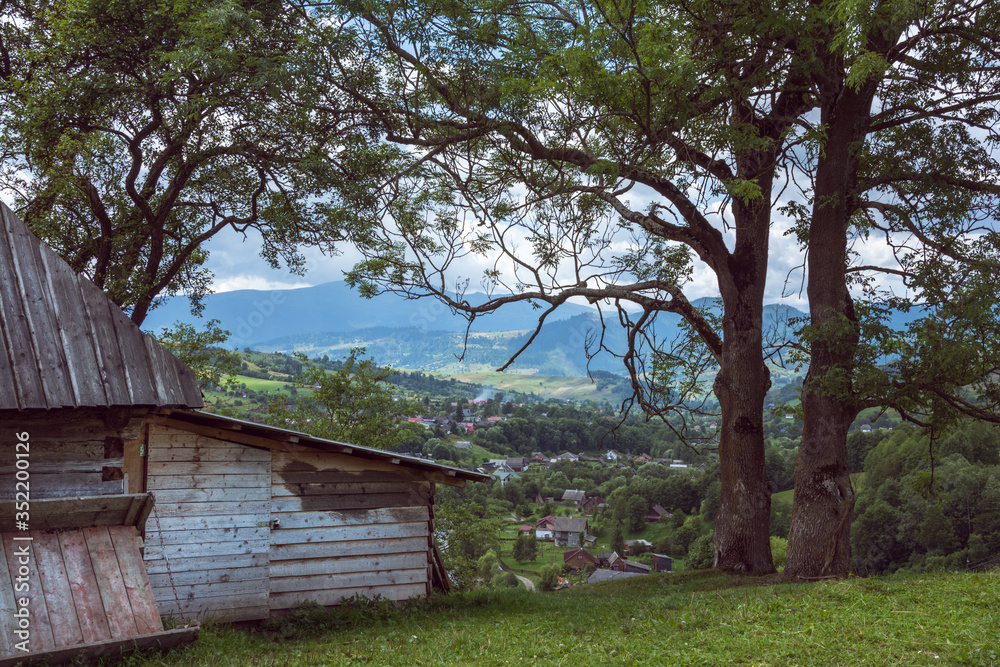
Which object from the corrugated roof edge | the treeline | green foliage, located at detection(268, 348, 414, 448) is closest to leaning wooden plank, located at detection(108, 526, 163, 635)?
the corrugated roof edge

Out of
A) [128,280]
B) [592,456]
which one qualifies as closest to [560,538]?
[592,456]

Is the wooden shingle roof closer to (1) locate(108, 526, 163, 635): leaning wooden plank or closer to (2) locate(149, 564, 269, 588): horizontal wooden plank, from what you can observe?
(1) locate(108, 526, 163, 635): leaning wooden plank

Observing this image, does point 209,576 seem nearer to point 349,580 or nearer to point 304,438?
point 349,580

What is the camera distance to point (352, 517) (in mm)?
10750

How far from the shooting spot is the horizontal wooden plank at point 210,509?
950cm

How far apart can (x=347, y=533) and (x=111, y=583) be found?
5.00 meters

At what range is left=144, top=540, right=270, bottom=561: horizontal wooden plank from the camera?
9375mm

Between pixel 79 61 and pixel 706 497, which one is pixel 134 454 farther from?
pixel 706 497

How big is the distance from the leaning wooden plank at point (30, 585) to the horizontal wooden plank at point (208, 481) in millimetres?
3787

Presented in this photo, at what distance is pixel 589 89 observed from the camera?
400 inches

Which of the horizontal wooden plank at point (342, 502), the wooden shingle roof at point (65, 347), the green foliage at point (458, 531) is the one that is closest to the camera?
the wooden shingle roof at point (65, 347)

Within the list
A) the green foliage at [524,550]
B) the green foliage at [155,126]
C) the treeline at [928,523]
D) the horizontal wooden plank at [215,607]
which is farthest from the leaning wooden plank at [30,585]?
the green foliage at [524,550]

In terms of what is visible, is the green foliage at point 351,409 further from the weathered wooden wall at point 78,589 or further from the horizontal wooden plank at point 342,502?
the weathered wooden wall at point 78,589

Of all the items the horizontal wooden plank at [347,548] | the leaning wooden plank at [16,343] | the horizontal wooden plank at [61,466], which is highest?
the leaning wooden plank at [16,343]
